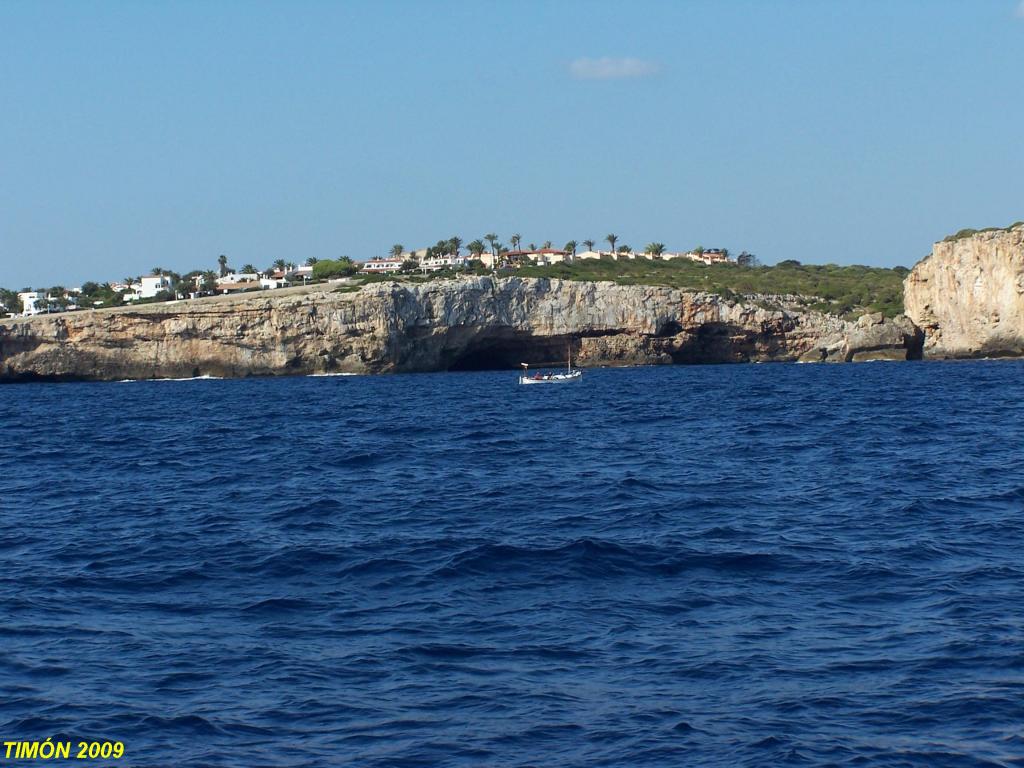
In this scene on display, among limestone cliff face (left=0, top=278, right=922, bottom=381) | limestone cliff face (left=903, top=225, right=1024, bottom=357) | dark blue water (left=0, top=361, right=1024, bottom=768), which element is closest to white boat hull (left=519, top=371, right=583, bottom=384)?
limestone cliff face (left=0, top=278, right=922, bottom=381)

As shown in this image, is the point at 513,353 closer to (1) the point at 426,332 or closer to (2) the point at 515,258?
(1) the point at 426,332

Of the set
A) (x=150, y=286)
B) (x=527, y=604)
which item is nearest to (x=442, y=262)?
(x=150, y=286)

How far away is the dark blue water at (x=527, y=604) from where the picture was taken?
Result: 438 inches

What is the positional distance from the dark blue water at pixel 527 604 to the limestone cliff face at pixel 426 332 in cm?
5680

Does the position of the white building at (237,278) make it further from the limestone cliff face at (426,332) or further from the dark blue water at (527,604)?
the dark blue water at (527,604)

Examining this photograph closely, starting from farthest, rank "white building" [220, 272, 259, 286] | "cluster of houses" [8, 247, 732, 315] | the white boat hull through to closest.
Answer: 1. "white building" [220, 272, 259, 286]
2. "cluster of houses" [8, 247, 732, 315]
3. the white boat hull

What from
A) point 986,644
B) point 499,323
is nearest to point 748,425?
point 986,644

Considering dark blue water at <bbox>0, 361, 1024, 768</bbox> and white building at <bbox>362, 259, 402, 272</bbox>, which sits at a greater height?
white building at <bbox>362, 259, 402, 272</bbox>

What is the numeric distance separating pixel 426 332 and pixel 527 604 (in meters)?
78.9

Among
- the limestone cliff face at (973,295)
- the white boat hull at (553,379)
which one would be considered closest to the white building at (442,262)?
the white boat hull at (553,379)

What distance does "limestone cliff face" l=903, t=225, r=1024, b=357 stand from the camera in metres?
88.2

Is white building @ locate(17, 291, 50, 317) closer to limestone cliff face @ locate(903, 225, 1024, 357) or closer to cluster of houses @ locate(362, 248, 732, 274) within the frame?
cluster of houses @ locate(362, 248, 732, 274)

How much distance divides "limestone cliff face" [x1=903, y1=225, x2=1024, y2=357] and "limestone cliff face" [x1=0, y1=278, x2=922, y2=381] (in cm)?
264

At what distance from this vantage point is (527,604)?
15.7m
